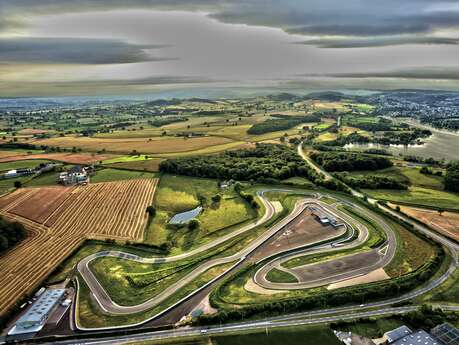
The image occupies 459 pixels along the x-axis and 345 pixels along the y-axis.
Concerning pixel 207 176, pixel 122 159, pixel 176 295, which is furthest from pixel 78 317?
pixel 122 159

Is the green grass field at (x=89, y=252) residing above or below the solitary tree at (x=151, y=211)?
below

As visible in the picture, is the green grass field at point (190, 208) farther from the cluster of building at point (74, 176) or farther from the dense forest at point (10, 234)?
the dense forest at point (10, 234)

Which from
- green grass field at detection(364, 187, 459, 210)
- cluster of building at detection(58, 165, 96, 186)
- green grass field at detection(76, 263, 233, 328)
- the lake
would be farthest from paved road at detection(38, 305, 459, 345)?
the lake

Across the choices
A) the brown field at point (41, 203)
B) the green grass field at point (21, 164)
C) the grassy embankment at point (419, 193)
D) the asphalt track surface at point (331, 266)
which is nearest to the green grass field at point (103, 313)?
the asphalt track surface at point (331, 266)

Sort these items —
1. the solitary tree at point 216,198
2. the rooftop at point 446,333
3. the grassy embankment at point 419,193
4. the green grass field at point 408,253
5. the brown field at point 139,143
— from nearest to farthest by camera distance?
the rooftop at point 446,333 < the green grass field at point 408,253 < the grassy embankment at point 419,193 < the solitary tree at point 216,198 < the brown field at point 139,143

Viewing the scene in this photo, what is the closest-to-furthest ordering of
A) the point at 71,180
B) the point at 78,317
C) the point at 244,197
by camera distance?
1. the point at 78,317
2. the point at 244,197
3. the point at 71,180

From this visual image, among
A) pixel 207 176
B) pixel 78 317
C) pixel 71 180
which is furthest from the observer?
pixel 207 176

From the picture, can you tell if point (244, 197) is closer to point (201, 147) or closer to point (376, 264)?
point (376, 264)
